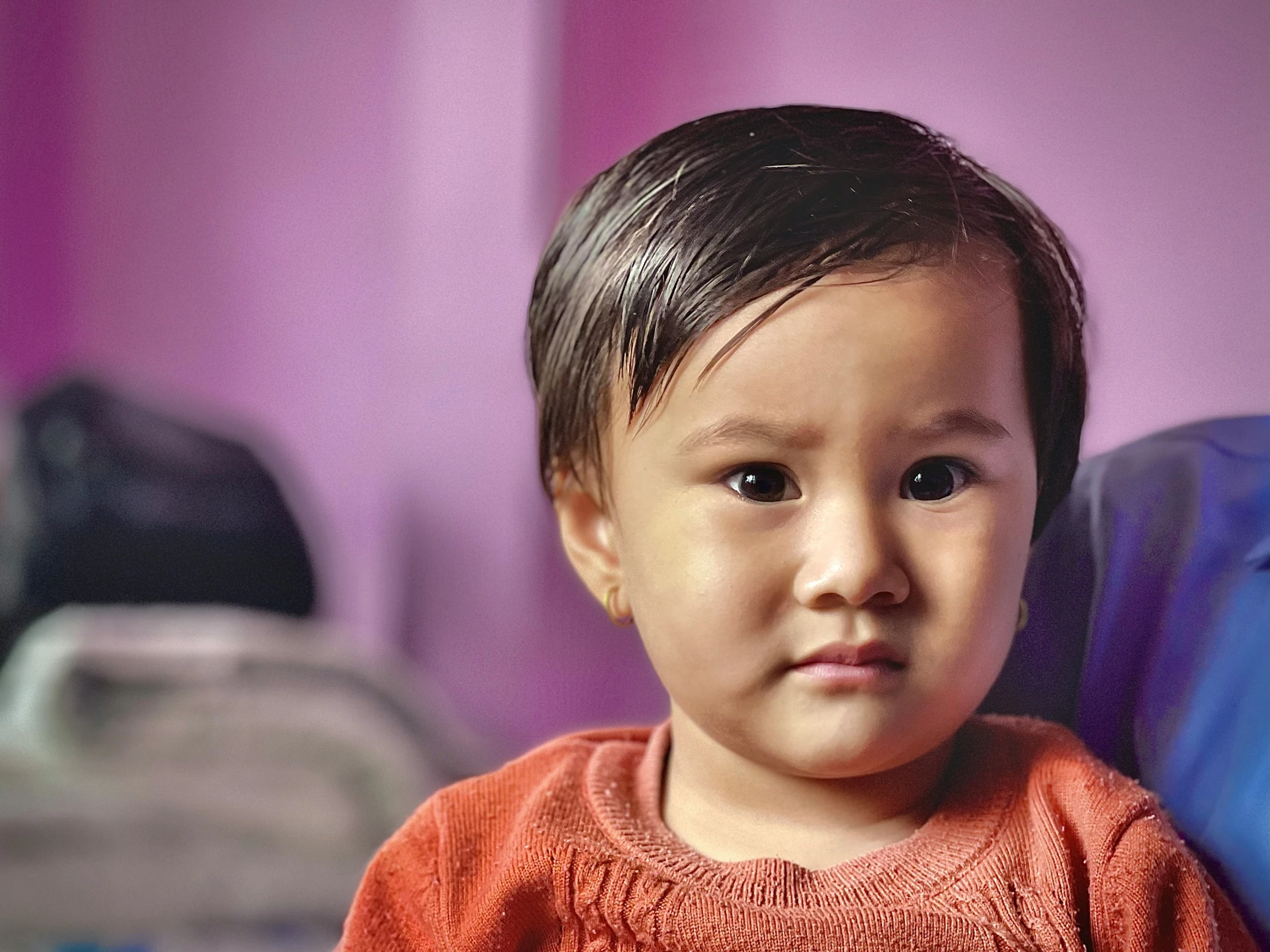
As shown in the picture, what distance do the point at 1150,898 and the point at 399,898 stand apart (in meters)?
0.40

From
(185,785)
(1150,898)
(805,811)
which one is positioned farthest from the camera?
(185,785)

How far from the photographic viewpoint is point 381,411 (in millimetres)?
1725

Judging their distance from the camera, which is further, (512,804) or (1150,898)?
(512,804)

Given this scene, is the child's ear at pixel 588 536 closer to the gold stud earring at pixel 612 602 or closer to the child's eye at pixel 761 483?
the gold stud earring at pixel 612 602

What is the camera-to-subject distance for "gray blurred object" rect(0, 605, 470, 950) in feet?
5.27

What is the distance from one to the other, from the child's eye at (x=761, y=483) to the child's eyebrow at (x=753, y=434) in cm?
2

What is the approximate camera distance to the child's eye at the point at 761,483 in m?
0.65

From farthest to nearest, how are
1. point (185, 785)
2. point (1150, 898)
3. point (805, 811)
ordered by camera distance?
point (185, 785)
point (805, 811)
point (1150, 898)

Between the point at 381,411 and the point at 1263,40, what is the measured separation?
46.5 inches

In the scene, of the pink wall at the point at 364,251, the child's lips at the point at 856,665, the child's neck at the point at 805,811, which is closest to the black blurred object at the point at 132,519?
the pink wall at the point at 364,251

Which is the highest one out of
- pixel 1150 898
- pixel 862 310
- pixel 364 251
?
pixel 862 310

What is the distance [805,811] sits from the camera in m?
0.70

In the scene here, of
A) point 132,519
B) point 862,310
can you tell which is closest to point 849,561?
point 862,310

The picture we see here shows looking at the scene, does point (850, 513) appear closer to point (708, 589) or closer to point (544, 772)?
point (708, 589)
